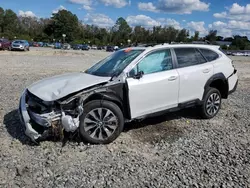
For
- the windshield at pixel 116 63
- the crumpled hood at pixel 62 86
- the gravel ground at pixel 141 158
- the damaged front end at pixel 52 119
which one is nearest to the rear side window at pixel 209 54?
the gravel ground at pixel 141 158

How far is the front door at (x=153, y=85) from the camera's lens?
477cm

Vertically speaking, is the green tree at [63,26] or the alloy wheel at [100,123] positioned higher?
the green tree at [63,26]

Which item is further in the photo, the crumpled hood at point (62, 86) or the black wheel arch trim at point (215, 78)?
the black wheel arch trim at point (215, 78)

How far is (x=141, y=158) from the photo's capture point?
4152 mm

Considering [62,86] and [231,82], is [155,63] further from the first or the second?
[231,82]

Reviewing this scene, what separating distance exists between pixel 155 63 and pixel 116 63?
78cm

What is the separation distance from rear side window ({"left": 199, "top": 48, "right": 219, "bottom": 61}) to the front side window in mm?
1099

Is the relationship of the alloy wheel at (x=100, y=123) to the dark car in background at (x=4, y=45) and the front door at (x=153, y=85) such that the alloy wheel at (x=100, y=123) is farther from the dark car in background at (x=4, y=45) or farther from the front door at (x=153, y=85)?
the dark car in background at (x=4, y=45)

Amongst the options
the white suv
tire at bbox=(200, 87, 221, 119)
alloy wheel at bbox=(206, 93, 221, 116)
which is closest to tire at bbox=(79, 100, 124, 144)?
the white suv

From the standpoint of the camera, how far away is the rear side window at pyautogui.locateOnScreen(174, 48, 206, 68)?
557 cm

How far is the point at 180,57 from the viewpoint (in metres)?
5.58

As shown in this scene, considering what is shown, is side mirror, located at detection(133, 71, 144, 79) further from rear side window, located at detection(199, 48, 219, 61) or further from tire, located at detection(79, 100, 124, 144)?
rear side window, located at detection(199, 48, 219, 61)

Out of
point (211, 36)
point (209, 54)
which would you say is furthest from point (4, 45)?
point (211, 36)

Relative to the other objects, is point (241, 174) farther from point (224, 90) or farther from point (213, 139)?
point (224, 90)
